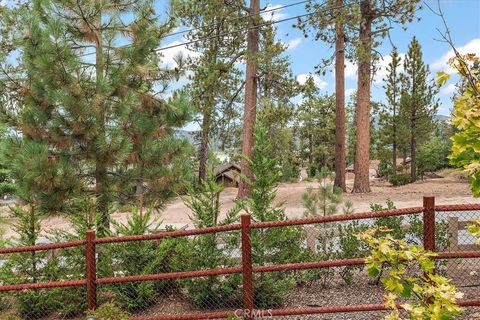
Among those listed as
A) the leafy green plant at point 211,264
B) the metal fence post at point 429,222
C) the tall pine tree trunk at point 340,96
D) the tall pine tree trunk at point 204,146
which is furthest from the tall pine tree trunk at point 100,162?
the tall pine tree trunk at point 204,146

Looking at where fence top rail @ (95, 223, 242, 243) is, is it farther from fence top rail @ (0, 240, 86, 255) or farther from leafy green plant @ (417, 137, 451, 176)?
leafy green plant @ (417, 137, 451, 176)

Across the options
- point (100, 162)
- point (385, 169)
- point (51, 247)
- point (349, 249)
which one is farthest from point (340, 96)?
point (385, 169)

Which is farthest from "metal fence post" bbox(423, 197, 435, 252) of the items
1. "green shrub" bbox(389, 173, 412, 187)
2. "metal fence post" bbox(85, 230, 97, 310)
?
"green shrub" bbox(389, 173, 412, 187)

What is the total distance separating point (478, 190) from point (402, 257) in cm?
56

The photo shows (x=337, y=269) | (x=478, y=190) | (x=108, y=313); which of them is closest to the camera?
(x=478, y=190)

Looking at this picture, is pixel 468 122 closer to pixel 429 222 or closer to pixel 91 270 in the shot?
pixel 429 222

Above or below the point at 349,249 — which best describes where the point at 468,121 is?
above

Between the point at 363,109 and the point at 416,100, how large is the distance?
46.6ft

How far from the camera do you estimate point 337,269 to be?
6508 mm

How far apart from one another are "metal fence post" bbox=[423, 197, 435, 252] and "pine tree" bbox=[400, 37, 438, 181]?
25778 mm

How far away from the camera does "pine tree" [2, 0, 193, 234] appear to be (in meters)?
7.08

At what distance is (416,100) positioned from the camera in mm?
30250

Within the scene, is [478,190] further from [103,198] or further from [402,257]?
[103,198]

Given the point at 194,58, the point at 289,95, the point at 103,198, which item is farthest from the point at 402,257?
the point at 194,58
